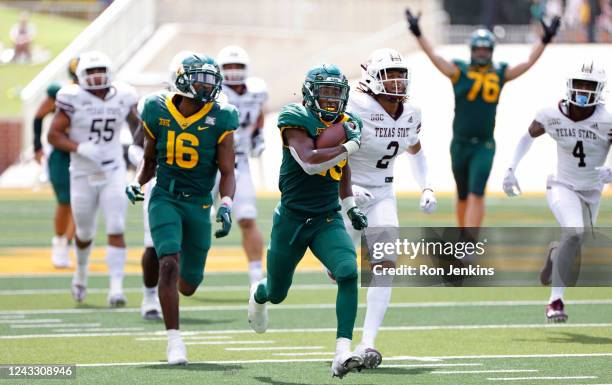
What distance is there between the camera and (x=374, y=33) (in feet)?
107

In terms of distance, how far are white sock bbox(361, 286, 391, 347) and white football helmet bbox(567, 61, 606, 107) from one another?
227 cm

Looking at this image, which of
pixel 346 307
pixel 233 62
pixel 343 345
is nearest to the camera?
pixel 343 345

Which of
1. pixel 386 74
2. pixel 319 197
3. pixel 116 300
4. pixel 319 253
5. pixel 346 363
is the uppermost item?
pixel 386 74

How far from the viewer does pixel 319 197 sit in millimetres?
7949

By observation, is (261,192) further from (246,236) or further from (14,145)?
(246,236)

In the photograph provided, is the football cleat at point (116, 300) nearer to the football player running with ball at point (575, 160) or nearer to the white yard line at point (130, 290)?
the white yard line at point (130, 290)

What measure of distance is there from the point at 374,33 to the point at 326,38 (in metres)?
1.08

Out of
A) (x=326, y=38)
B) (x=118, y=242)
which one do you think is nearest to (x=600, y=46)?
(x=326, y=38)

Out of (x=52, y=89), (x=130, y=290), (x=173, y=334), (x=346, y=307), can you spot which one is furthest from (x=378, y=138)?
(x=52, y=89)

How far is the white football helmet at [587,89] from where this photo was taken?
9.88 m

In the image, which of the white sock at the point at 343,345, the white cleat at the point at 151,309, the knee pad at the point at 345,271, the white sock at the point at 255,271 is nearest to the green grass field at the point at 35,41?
the white sock at the point at 255,271

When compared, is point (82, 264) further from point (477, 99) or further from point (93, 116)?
point (477, 99)

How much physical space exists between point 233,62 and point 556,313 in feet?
11.1

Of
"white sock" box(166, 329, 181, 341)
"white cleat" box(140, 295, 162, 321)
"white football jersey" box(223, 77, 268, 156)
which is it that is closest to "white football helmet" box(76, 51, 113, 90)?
"white football jersey" box(223, 77, 268, 156)
